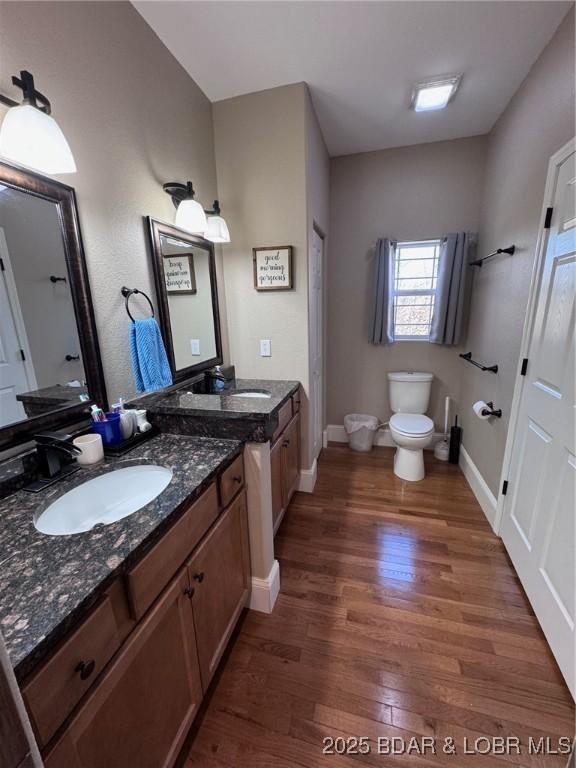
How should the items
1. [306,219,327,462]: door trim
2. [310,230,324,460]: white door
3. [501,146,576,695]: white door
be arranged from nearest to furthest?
[501,146,576,695]: white door < [306,219,327,462]: door trim < [310,230,324,460]: white door

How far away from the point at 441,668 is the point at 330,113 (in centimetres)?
319

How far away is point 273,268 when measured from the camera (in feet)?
7.07

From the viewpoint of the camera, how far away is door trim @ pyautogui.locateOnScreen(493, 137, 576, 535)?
4.99ft

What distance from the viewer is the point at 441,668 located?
133 centimetres

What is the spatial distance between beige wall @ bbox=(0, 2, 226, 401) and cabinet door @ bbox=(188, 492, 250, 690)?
774 millimetres

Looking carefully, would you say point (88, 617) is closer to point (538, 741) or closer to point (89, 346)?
point (89, 346)

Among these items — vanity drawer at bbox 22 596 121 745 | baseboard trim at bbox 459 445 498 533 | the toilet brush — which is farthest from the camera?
the toilet brush

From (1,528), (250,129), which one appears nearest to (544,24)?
(250,129)

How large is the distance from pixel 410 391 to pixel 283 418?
1529 mm

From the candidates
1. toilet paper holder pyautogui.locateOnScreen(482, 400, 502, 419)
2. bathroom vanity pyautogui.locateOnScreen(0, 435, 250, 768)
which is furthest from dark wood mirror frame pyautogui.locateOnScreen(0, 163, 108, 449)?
toilet paper holder pyautogui.locateOnScreen(482, 400, 502, 419)

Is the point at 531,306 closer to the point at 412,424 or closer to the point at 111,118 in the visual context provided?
the point at 412,424

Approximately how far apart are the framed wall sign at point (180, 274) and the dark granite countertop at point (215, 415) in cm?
62

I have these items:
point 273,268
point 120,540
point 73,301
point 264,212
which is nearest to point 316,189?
point 264,212

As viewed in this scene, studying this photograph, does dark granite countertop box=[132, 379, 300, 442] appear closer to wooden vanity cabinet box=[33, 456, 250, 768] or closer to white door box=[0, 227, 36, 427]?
wooden vanity cabinet box=[33, 456, 250, 768]
